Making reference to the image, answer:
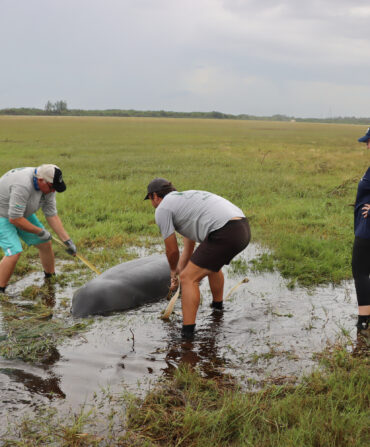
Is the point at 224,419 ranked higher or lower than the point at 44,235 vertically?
lower

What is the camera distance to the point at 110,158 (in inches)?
864

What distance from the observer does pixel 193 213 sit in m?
4.59

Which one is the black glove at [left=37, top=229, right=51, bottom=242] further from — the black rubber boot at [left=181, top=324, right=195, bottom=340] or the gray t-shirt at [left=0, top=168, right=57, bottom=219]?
the black rubber boot at [left=181, top=324, right=195, bottom=340]

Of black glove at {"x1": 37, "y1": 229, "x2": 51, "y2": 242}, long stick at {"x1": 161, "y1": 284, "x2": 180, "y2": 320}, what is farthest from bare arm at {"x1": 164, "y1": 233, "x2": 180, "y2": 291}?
black glove at {"x1": 37, "y1": 229, "x2": 51, "y2": 242}

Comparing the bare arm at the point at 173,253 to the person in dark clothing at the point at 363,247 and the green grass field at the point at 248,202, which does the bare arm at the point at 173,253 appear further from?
the green grass field at the point at 248,202

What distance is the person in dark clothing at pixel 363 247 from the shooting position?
451 cm

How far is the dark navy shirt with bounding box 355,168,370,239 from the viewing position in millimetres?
4500

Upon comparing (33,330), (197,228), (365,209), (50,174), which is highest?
(50,174)

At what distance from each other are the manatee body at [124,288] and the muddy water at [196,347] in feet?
0.55

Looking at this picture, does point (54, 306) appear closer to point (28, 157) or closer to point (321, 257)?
point (321, 257)

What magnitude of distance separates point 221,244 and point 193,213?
42 cm

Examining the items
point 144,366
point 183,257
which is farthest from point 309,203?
point 144,366

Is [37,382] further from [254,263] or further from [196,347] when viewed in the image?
[254,263]

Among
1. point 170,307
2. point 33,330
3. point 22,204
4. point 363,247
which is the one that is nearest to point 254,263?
point 170,307
